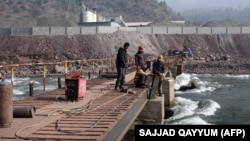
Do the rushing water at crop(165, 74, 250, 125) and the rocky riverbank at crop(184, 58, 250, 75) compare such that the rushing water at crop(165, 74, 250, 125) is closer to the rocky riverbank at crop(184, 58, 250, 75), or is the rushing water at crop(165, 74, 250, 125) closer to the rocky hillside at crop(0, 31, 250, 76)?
the rocky riverbank at crop(184, 58, 250, 75)

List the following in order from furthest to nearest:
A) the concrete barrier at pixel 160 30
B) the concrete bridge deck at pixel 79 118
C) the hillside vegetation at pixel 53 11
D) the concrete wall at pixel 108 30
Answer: the hillside vegetation at pixel 53 11, the concrete barrier at pixel 160 30, the concrete wall at pixel 108 30, the concrete bridge deck at pixel 79 118

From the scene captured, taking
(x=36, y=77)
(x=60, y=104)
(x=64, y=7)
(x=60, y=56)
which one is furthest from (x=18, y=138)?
(x=64, y=7)

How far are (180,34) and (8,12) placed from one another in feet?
332

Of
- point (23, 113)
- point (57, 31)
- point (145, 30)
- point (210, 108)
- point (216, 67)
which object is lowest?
point (210, 108)

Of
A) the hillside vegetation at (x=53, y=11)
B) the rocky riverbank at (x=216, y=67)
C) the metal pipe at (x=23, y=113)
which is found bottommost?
the rocky riverbank at (x=216, y=67)

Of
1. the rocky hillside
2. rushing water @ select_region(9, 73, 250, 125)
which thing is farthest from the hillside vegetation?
rushing water @ select_region(9, 73, 250, 125)

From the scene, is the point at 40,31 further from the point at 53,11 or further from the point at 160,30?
the point at 53,11

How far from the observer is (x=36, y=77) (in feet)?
166

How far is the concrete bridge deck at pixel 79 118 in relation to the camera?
8.27m

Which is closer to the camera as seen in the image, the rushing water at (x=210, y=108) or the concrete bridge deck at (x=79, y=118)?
the concrete bridge deck at (x=79, y=118)

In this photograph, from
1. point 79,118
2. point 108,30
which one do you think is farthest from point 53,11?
point 79,118

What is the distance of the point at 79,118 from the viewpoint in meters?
10.0

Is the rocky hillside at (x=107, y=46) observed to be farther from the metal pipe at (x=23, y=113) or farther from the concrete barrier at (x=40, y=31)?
the metal pipe at (x=23, y=113)

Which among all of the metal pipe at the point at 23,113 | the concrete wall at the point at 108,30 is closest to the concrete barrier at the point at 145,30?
the concrete wall at the point at 108,30
